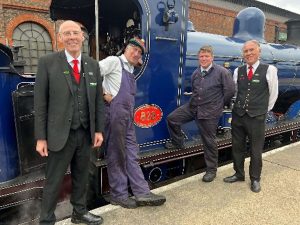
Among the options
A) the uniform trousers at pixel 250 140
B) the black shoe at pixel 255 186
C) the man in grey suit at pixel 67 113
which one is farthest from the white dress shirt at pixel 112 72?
the black shoe at pixel 255 186

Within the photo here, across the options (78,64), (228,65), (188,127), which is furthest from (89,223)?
(228,65)

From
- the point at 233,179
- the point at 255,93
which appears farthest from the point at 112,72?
the point at 233,179

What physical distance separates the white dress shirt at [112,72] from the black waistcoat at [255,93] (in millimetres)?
1477

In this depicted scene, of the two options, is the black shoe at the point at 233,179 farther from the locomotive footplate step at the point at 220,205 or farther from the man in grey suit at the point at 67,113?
the man in grey suit at the point at 67,113

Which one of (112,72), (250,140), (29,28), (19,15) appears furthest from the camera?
(29,28)

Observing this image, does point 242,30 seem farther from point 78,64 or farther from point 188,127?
point 78,64

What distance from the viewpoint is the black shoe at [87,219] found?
2713 mm

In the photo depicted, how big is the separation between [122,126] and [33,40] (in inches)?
492

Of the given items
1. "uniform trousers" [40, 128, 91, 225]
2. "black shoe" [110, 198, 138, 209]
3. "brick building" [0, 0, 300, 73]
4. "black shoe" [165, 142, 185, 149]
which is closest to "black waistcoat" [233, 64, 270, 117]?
"black shoe" [165, 142, 185, 149]

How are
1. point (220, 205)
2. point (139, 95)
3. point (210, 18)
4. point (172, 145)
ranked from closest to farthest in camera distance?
1. point (220, 205)
2. point (139, 95)
3. point (172, 145)
4. point (210, 18)

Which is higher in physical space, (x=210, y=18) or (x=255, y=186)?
(x=210, y=18)

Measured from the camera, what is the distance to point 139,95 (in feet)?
11.5

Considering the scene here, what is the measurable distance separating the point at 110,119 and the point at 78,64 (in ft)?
2.45

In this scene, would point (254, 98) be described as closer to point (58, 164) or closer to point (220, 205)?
point (220, 205)
